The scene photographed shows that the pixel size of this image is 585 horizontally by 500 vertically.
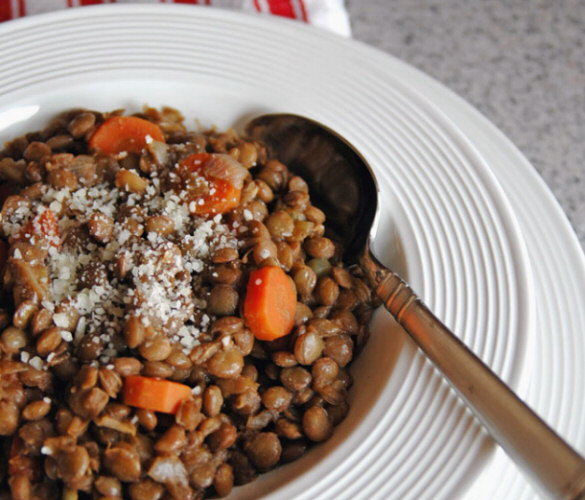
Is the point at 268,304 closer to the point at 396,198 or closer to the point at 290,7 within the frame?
the point at 396,198

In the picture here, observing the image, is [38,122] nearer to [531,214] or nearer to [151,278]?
Result: [151,278]

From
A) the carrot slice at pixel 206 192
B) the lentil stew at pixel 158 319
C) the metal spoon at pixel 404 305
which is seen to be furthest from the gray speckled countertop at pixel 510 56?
the carrot slice at pixel 206 192

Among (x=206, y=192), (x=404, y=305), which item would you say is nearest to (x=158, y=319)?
(x=206, y=192)

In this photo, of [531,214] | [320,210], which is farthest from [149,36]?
[531,214]

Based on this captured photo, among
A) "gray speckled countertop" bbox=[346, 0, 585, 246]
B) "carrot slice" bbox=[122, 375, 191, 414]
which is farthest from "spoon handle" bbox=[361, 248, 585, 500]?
"gray speckled countertop" bbox=[346, 0, 585, 246]

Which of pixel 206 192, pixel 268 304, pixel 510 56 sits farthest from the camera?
pixel 510 56
